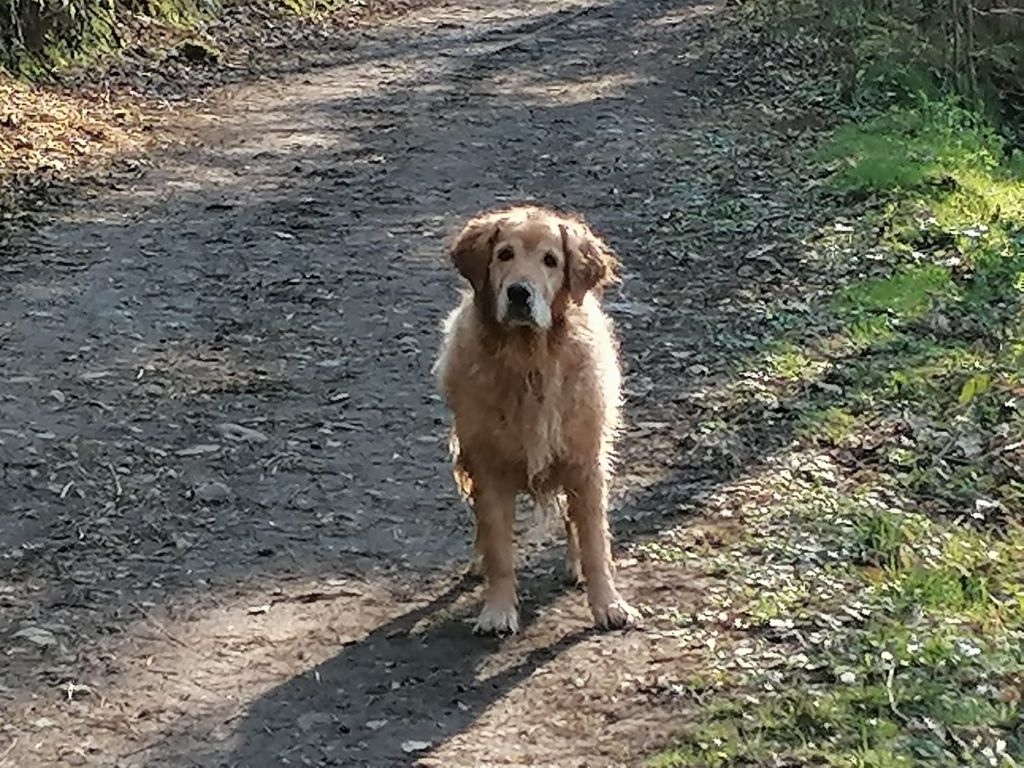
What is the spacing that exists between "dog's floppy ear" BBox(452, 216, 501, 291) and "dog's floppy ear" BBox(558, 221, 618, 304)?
0.87 ft

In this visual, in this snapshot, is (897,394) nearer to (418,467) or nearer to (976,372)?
(976,372)

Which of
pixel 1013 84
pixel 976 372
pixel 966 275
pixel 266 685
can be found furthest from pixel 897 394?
pixel 1013 84

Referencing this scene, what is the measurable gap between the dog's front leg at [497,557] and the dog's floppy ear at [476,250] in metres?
0.79

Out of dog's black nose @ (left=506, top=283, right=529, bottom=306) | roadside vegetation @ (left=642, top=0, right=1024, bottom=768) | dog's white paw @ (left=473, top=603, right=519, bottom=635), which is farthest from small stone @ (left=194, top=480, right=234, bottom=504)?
dog's black nose @ (left=506, top=283, right=529, bottom=306)

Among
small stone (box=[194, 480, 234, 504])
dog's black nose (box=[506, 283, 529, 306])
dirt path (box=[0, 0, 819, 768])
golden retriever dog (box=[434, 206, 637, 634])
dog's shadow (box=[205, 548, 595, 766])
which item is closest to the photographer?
dog's shadow (box=[205, 548, 595, 766])

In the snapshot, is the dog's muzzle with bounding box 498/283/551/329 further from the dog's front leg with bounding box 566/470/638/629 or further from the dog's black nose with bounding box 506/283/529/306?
the dog's front leg with bounding box 566/470/638/629

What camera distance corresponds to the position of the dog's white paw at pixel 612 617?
5.79m

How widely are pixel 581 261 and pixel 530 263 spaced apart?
20cm

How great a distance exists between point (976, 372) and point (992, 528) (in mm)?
1768

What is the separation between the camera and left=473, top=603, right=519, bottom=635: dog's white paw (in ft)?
18.9

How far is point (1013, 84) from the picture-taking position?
1661 cm

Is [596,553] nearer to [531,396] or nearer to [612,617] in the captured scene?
[612,617]

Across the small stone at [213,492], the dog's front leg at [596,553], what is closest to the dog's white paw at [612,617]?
the dog's front leg at [596,553]

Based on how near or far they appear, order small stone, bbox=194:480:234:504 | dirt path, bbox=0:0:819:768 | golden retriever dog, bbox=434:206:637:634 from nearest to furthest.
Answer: dirt path, bbox=0:0:819:768, golden retriever dog, bbox=434:206:637:634, small stone, bbox=194:480:234:504
